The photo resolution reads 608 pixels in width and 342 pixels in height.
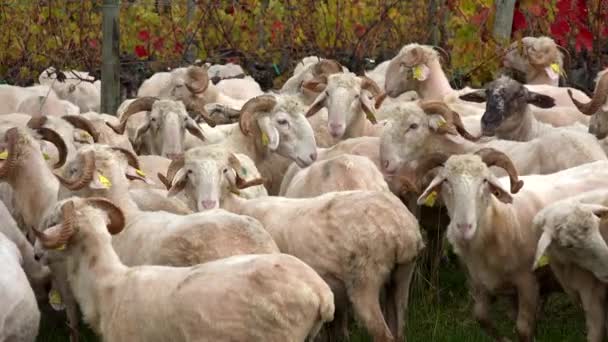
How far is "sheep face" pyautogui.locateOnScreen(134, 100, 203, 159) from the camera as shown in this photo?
9.91m

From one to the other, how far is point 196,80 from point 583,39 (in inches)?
163

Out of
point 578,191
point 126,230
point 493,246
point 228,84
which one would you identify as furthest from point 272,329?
point 228,84

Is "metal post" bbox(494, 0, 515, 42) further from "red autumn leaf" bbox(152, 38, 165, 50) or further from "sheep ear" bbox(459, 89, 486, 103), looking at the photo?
"red autumn leaf" bbox(152, 38, 165, 50)

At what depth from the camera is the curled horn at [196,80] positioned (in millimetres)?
12211

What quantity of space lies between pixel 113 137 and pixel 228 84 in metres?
3.77

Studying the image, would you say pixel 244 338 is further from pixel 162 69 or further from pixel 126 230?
pixel 162 69

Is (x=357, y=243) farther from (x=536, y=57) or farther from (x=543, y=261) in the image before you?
→ (x=536, y=57)

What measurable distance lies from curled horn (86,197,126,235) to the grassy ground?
1.47 m

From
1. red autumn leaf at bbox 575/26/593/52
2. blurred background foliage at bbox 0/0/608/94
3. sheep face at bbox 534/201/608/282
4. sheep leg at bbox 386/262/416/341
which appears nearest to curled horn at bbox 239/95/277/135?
sheep leg at bbox 386/262/416/341

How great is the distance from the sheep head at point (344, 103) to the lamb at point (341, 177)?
1.65m

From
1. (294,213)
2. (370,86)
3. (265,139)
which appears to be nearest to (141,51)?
(370,86)

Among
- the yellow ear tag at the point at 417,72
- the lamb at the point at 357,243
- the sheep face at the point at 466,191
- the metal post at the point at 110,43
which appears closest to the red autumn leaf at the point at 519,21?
the yellow ear tag at the point at 417,72

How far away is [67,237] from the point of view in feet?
20.2

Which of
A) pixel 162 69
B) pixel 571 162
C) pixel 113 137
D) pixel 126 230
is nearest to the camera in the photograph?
pixel 126 230
